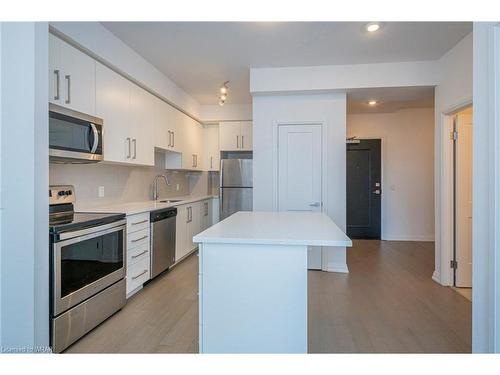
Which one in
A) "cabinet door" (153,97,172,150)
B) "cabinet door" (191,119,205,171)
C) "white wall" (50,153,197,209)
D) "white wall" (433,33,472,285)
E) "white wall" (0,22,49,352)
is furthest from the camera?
"cabinet door" (191,119,205,171)

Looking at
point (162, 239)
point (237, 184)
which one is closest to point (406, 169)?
point (237, 184)

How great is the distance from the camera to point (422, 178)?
5.54 metres

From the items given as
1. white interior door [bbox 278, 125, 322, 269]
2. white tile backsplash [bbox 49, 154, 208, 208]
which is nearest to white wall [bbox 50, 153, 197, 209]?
white tile backsplash [bbox 49, 154, 208, 208]

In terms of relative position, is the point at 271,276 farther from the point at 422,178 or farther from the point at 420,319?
the point at 422,178

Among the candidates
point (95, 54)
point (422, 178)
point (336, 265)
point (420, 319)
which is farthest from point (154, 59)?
point (422, 178)

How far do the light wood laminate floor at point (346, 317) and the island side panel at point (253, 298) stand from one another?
1.61 ft

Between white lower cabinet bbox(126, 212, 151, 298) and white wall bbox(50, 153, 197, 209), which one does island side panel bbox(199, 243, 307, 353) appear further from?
white wall bbox(50, 153, 197, 209)

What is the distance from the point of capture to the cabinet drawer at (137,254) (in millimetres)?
2767

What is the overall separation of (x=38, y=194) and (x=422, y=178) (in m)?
5.98

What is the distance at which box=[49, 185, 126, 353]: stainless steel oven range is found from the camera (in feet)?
6.11

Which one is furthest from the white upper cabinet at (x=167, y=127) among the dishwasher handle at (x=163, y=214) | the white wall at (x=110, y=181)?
the dishwasher handle at (x=163, y=214)

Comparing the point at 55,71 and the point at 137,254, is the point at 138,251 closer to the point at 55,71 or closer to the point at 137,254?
the point at 137,254
